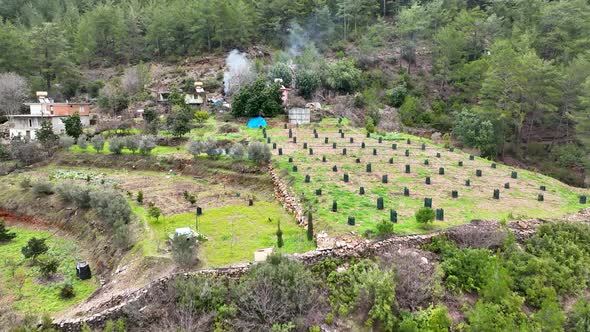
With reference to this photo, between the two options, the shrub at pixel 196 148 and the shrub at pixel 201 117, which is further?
the shrub at pixel 201 117

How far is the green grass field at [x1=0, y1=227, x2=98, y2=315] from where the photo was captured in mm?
14539

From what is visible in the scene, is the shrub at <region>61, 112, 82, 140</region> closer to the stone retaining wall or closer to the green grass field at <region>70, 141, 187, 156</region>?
the green grass field at <region>70, 141, 187, 156</region>

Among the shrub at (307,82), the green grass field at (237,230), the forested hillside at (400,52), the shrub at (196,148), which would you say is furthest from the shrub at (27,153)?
the shrub at (307,82)

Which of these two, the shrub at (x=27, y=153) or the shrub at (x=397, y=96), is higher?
the shrub at (x=397, y=96)

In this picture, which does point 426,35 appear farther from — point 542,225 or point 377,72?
point 542,225

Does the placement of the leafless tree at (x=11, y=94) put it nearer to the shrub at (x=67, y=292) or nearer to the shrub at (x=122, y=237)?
the shrub at (x=122, y=237)

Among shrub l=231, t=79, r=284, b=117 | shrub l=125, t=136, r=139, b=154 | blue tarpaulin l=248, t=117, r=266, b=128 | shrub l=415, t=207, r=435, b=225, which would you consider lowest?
shrub l=415, t=207, r=435, b=225

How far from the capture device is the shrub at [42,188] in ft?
77.9

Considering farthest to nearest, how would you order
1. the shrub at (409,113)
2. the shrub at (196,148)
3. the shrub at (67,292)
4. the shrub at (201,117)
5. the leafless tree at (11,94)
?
the shrub at (409,113), the leafless tree at (11,94), the shrub at (201,117), the shrub at (196,148), the shrub at (67,292)

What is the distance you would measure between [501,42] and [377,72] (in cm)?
1421

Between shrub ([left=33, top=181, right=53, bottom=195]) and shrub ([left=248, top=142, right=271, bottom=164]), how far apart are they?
38.5 feet

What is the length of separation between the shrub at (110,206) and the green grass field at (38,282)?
2.02m

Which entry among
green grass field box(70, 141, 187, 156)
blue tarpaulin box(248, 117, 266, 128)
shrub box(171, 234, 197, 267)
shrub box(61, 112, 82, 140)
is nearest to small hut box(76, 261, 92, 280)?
shrub box(171, 234, 197, 267)

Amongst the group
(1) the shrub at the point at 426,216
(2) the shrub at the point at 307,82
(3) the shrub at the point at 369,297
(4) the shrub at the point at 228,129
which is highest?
(2) the shrub at the point at 307,82
